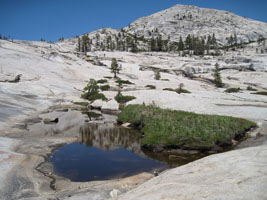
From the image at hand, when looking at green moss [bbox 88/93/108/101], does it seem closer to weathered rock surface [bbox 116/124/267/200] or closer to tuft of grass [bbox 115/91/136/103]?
tuft of grass [bbox 115/91/136/103]

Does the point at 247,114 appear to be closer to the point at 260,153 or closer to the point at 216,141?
the point at 216,141

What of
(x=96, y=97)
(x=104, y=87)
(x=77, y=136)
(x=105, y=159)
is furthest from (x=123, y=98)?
(x=105, y=159)

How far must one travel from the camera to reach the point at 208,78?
290 ft

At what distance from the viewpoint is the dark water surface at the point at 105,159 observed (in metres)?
15.4

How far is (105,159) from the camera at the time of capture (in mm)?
18547

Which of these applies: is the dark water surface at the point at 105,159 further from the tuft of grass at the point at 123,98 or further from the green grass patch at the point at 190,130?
the tuft of grass at the point at 123,98

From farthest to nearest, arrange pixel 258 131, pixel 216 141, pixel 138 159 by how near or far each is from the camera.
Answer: pixel 258 131 < pixel 216 141 < pixel 138 159

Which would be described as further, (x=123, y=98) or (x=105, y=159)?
(x=123, y=98)

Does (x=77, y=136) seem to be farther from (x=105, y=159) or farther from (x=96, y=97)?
(x=96, y=97)

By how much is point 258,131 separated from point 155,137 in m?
14.0

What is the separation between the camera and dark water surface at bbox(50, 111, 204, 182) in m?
15.4

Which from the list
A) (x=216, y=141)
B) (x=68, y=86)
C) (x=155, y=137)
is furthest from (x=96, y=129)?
(x=68, y=86)

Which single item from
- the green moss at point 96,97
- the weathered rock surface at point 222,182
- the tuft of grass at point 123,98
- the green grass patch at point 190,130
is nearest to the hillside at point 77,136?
the weathered rock surface at point 222,182

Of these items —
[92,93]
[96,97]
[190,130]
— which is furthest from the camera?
[92,93]
